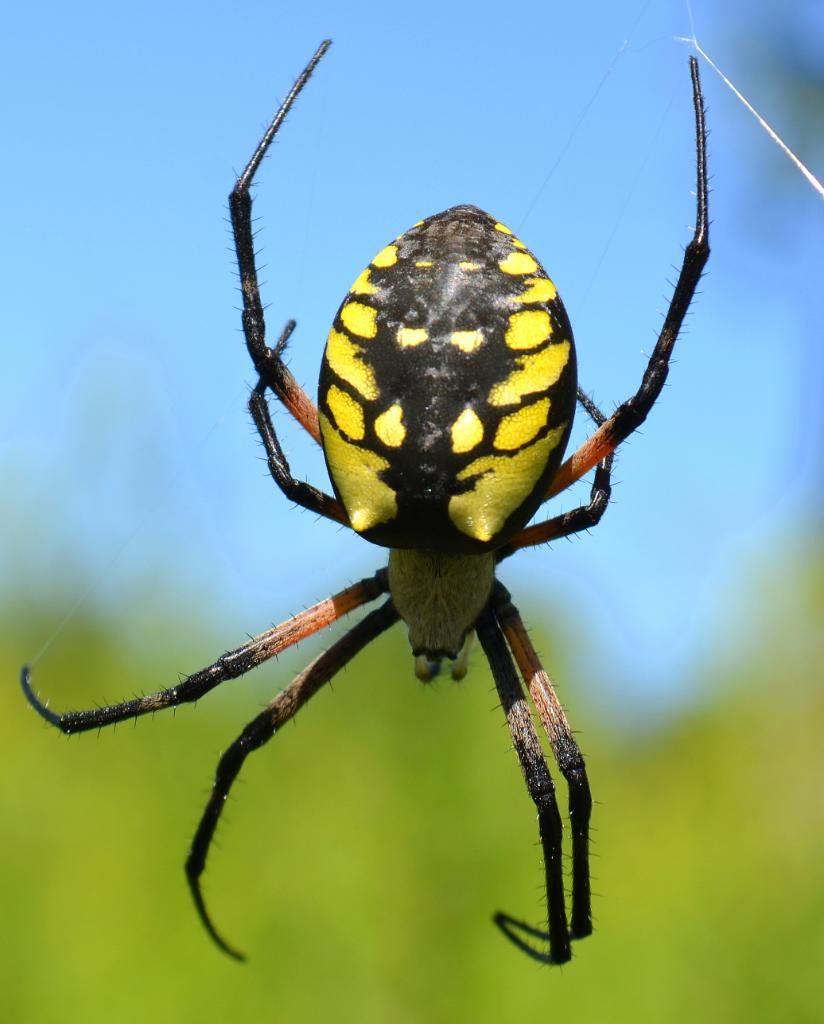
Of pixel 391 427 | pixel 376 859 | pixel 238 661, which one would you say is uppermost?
pixel 391 427

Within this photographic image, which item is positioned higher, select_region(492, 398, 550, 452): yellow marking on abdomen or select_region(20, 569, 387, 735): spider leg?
select_region(492, 398, 550, 452): yellow marking on abdomen

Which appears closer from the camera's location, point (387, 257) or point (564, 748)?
point (387, 257)

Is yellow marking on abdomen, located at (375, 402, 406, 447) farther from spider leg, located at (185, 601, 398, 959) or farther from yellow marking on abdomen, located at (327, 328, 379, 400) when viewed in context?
spider leg, located at (185, 601, 398, 959)

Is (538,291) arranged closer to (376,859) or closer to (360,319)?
(360,319)

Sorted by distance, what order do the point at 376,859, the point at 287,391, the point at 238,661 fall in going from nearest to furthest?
the point at 287,391, the point at 238,661, the point at 376,859

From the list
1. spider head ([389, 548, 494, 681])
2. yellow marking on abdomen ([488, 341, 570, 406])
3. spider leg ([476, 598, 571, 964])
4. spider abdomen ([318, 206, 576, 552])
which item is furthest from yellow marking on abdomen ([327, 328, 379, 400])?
spider leg ([476, 598, 571, 964])

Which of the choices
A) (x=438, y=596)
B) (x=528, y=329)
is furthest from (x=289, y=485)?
(x=528, y=329)

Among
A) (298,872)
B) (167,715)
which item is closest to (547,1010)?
(298,872)

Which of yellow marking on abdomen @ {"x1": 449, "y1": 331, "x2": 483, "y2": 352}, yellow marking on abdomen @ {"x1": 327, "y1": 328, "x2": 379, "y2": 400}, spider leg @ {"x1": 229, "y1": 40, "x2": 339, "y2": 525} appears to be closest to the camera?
yellow marking on abdomen @ {"x1": 449, "y1": 331, "x2": 483, "y2": 352}
